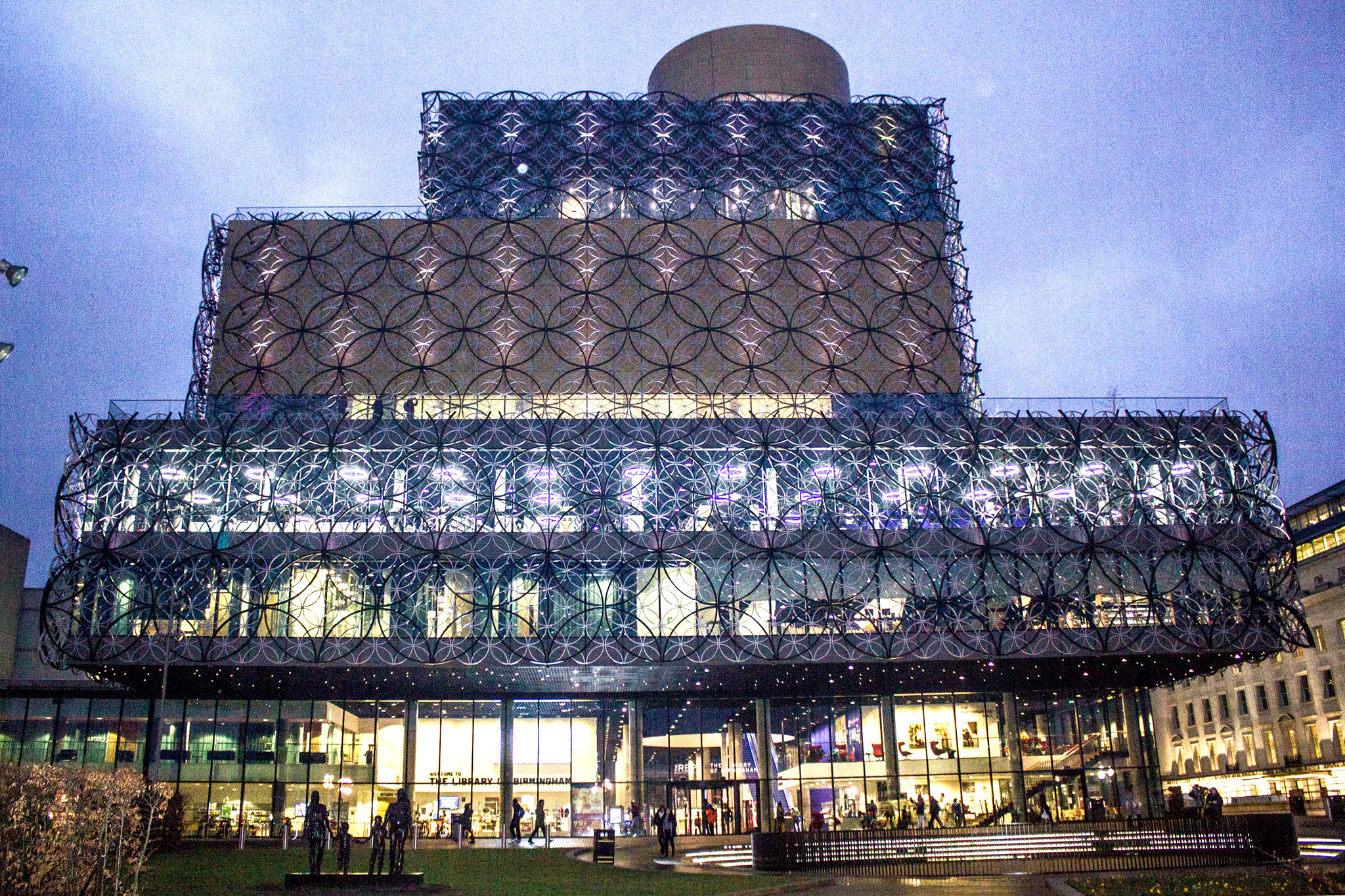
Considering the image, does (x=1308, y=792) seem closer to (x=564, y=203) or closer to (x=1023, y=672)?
(x=1023, y=672)

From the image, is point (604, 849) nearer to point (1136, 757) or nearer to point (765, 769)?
point (765, 769)

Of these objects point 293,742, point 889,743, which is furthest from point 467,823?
point 889,743

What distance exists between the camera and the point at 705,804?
5653 cm

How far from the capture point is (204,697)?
181 feet

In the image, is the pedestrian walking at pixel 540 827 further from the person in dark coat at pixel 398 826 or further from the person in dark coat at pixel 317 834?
the person in dark coat at pixel 398 826

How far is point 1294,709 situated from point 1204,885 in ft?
202

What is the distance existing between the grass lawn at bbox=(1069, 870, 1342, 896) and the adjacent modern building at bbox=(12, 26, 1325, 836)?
17267 mm

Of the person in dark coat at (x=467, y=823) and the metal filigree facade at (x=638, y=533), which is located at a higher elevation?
the metal filigree facade at (x=638, y=533)

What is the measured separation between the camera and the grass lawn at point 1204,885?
2298cm

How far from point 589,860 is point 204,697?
26.8 meters

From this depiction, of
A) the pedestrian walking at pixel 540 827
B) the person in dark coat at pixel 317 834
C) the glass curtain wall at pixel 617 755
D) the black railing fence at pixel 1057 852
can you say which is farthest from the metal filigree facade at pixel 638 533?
the person in dark coat at pixel 317 834

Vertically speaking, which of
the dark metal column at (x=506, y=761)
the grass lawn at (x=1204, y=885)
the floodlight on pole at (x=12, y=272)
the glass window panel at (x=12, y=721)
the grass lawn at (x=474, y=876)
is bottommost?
the grass lawn at (x=1204, y=885)

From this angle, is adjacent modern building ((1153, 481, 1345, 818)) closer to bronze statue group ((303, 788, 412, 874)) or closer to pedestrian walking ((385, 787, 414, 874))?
pedestrian walking ((385, 787, 414, 874))

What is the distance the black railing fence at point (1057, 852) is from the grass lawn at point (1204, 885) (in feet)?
18.5
